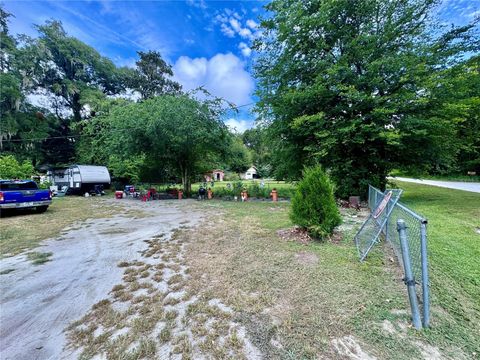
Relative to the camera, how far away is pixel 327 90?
29.2 feet

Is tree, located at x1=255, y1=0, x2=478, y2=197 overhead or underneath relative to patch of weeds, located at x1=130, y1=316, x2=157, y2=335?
overhead

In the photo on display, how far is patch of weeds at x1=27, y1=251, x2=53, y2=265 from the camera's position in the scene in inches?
157

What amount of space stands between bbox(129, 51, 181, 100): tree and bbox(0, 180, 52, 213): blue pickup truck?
2194cm

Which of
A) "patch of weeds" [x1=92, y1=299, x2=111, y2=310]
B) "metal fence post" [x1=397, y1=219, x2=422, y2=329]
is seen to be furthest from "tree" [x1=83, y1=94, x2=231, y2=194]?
"metal fence post" [x1=397, y1=219, x2=422, y2=329]

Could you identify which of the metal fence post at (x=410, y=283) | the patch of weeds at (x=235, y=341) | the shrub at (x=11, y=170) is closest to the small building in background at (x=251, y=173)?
the shrub at (x=11, y=170)

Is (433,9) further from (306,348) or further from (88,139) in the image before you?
(88,139)

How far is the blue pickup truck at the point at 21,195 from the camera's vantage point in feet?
26.0

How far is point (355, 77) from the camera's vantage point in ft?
29.1

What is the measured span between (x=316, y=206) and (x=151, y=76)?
1197 inches

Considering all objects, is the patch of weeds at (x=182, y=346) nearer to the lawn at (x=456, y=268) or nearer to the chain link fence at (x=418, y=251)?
the chain link fence at (x=418, y=251)

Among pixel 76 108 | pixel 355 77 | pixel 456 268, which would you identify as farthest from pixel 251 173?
pixel 456 268

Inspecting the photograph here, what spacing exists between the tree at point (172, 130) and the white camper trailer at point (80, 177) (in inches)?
169

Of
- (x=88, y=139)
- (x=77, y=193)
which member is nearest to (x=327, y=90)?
(x=77, y=193)

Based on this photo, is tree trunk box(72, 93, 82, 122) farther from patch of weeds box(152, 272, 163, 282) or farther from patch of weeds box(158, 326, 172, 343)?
patch of weeds box(158, 326, 172, 343)
